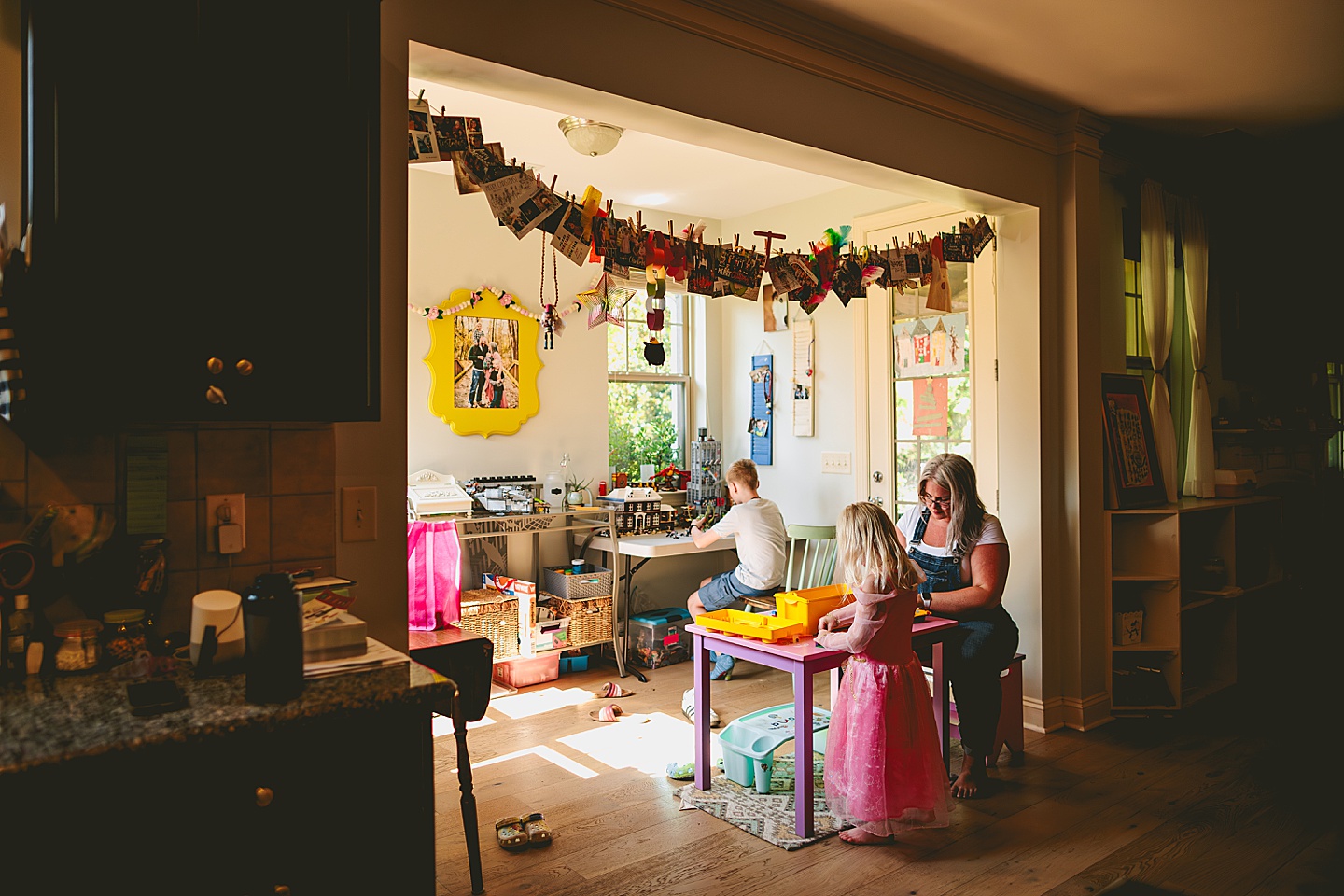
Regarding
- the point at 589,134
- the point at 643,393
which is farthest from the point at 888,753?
the point at 643,393

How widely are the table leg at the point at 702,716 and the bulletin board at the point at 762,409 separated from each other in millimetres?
2814

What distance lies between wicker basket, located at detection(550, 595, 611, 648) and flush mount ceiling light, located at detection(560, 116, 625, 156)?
239 centimetres

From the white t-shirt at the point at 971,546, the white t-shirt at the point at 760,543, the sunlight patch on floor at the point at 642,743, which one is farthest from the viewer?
the white t-shirt at the point at 760,543

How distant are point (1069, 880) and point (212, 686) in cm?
242

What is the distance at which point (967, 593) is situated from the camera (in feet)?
11.5

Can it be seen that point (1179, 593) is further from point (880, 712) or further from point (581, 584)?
point (581, 584)

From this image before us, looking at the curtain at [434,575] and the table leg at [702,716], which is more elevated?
the curtain at [434,575]

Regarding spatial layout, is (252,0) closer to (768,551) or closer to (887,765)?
(887,765)

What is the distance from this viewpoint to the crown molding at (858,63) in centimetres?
287

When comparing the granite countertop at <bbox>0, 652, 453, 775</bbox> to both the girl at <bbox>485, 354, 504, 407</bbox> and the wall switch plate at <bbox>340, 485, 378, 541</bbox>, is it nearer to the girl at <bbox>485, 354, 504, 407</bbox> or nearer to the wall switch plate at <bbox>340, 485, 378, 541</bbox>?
the wall switch plate at <bbox>340, 485, 378, 541</bbox>

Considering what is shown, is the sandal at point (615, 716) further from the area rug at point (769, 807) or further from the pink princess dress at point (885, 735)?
the pink princess dress at point (885, 735)

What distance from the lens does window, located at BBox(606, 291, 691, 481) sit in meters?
5.99

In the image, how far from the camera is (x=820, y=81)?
3.28 metres

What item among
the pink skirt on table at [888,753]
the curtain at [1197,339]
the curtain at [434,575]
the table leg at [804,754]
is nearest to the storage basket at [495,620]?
the curtain at [434,575]
